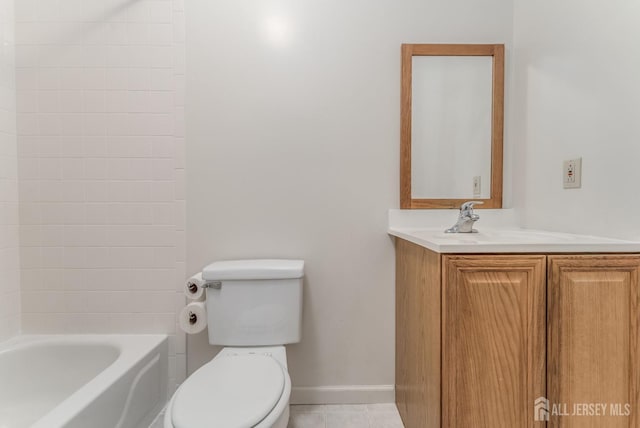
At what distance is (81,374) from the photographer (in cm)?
156

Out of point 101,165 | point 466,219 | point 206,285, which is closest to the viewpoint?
point 466,219

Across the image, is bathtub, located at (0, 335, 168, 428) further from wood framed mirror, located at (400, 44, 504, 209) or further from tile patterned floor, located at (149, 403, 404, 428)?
wood framed mirror, located at (400, 44, 504, 209)

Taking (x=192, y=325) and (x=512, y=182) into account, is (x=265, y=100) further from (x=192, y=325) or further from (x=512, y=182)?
(x=512, y=182)

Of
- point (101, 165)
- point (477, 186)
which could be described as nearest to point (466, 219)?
point (477, 186)

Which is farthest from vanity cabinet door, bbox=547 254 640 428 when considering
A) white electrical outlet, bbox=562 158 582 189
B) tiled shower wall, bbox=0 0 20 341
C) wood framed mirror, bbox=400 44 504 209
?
tiled shower wall, bbox=0 0 20 341

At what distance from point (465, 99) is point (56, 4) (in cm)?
200

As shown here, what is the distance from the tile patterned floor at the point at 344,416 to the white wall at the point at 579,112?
1107mm

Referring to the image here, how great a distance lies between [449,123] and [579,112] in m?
0.51

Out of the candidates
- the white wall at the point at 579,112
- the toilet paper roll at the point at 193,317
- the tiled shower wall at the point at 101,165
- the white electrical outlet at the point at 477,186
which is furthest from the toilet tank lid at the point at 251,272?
the white wall at the point at 579,112

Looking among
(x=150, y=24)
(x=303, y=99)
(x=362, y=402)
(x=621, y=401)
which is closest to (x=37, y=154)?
(x=150, y=24)

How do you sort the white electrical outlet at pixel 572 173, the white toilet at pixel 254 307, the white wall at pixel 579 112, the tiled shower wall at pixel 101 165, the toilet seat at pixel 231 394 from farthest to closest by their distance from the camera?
the tiled shower wall at pixel 101 165 → the white toilet at pixel 254 307 → the white electrical outlet at pixel 572 173 → the white wall at pixel 579 112 → the toilet seat at pixel 231 394

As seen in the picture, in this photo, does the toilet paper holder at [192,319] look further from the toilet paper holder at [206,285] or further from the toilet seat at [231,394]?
the toilet seat at [231,394]

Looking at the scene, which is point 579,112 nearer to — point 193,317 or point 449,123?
point 449,123

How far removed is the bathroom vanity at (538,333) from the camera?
1.00 metres
